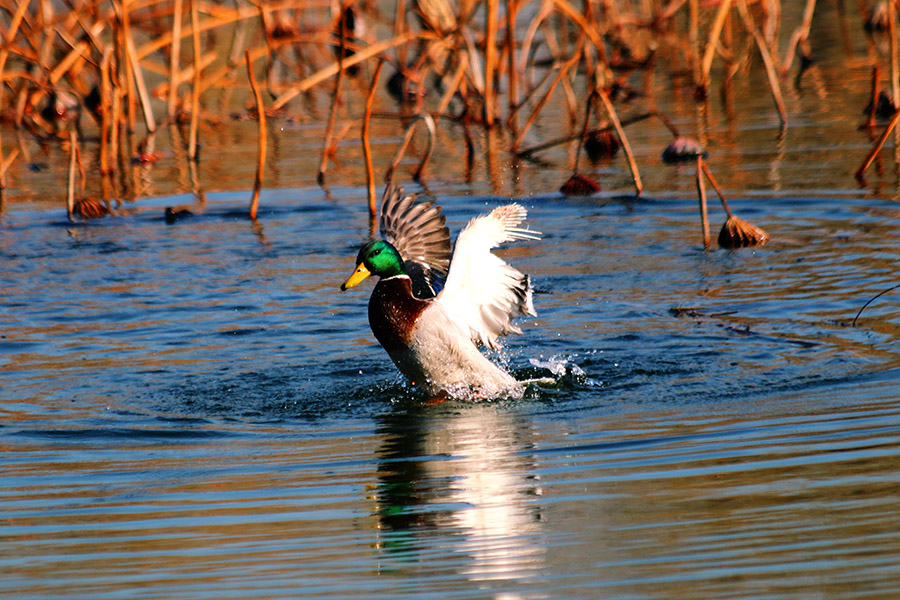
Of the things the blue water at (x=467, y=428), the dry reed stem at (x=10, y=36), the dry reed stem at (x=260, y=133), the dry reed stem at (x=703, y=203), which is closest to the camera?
the blue water at (x=467, y=428)

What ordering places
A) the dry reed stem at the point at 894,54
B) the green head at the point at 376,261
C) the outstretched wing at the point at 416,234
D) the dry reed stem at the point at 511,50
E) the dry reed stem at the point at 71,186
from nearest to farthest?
the green head at the point at 376,261, the outstretched wing at the point at 416,234, the dry reed stem at the point at 71,186, the dry reed stem at the point at 894,54, the dry reed stem at the point at 511,50

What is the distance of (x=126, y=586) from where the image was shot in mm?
3500

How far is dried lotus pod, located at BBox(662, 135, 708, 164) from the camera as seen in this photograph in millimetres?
10875

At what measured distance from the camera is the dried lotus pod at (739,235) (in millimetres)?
8258

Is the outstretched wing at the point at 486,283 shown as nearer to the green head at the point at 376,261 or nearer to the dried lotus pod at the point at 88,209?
the green head at the point at 376,261

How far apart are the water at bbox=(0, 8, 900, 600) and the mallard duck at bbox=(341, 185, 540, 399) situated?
0.19m

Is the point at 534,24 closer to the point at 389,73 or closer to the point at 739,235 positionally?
the point at 389,73

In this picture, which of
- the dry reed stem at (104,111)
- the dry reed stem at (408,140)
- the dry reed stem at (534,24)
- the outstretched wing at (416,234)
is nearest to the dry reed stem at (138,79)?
the dry reed stem at (104,111)

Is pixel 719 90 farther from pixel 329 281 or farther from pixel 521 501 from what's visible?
pixel 521 501

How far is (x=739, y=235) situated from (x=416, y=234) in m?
2.57

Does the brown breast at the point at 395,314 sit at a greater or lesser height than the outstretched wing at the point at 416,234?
lesser

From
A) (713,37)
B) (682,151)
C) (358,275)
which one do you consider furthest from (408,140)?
(358,275)

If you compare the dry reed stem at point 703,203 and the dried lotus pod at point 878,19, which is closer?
the dry reed stem at point 703,203

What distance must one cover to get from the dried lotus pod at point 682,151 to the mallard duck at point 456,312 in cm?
517
